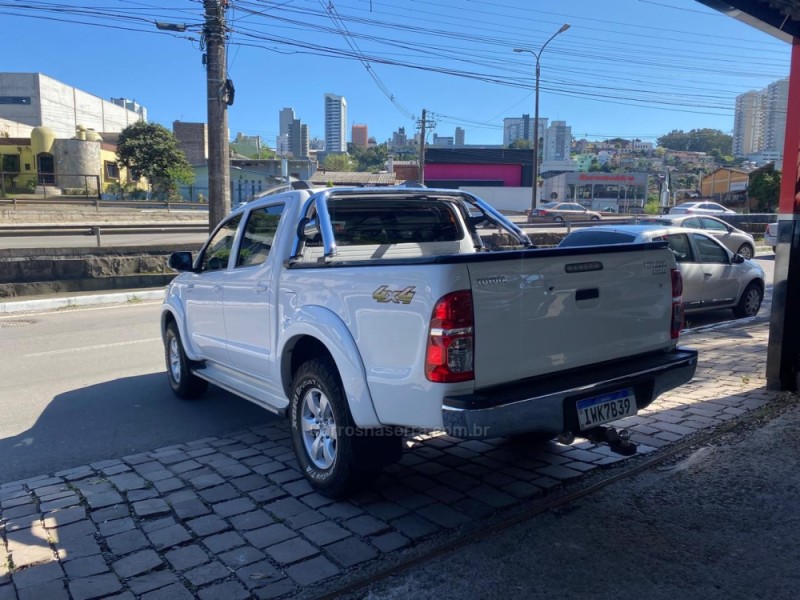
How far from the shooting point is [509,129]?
118m

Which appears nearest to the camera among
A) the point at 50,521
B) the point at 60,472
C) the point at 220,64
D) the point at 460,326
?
the point at 460,326

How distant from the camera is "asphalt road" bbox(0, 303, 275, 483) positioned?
531cm

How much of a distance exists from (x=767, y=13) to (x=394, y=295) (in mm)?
4667

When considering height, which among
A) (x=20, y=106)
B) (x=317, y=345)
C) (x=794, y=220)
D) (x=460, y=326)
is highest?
(x=20, y=106)

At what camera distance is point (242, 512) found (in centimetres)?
400

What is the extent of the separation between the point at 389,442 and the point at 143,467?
2007mm

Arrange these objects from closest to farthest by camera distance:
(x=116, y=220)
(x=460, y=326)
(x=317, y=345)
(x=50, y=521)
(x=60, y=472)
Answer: (x=460, y=326) < (x=50, y=521) < (x=317, y=345) < (x=60, y=472) < (x=116, y=220)

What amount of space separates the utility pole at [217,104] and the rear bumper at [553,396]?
1237cm

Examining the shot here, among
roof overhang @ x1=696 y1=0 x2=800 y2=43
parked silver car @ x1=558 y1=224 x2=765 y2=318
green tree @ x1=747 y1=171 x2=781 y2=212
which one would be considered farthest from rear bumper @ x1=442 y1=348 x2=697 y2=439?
green tree @ x1=747 y1=171 x2=781 y2=212

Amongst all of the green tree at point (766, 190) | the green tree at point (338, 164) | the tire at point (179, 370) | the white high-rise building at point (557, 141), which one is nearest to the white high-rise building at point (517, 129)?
the white high-rise building at point (557, 141)

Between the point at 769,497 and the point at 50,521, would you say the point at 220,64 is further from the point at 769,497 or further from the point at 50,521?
the point at 769,497

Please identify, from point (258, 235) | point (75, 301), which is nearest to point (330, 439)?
point (258, 235)

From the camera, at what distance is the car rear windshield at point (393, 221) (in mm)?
5262

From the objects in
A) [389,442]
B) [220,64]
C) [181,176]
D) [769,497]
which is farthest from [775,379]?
[181,176]
